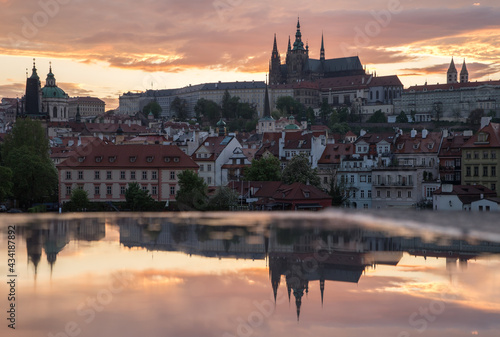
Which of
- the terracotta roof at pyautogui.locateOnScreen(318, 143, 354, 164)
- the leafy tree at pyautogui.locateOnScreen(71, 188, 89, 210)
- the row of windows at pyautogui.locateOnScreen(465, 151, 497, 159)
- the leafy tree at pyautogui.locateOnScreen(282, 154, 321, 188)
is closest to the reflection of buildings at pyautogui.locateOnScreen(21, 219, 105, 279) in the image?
the leafy tree at pyautogui.locateOnScreen(71, 188, 89, 210)

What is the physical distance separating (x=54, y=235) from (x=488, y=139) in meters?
35.8

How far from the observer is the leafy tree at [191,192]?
6006 centimetres

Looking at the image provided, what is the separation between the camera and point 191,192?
60750mm

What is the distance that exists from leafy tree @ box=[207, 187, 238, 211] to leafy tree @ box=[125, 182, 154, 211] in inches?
222

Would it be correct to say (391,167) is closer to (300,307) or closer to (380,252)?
(380,252)

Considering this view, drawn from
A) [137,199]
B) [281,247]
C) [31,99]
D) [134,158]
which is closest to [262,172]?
[134,158]

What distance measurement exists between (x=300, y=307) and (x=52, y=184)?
1880 inches

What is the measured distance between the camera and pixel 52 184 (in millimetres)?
68375

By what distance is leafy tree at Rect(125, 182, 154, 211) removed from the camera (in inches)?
2438

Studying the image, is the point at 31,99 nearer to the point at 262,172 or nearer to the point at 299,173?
the point at 262,172

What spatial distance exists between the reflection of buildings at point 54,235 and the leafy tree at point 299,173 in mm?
19367

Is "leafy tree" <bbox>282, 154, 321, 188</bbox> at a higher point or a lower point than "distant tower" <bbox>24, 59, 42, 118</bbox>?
lower

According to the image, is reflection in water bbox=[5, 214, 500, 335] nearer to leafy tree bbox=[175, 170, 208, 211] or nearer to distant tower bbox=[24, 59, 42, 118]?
leafy tree bbox=[175, 170, 208, 211]

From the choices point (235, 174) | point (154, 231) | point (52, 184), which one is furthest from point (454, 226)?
point (52, 184)
